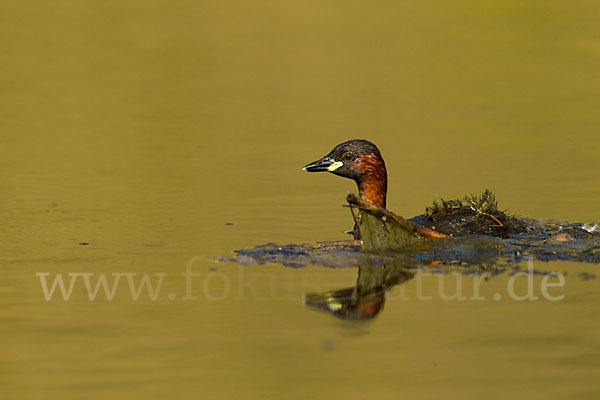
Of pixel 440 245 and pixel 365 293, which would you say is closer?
pixel 365 293

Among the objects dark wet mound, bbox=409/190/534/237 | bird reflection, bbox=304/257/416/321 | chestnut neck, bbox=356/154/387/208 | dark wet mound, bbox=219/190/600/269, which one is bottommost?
bird reflection, bbox=304/257/416/321

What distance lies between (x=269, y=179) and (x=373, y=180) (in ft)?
→ 9.69

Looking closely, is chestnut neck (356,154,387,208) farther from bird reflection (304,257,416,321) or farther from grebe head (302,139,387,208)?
bird reflection (304,257,416,321)

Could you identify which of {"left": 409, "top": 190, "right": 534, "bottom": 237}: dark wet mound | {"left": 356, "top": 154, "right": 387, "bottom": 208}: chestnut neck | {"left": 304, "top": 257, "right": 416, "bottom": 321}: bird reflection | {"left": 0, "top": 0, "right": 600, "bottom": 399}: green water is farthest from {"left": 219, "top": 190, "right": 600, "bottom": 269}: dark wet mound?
{"left": 356, "top": 154, "right": 387, "bottom": 208}: chestnut neck

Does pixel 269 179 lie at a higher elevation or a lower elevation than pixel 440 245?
higher

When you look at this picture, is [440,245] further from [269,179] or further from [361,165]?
[269,179]

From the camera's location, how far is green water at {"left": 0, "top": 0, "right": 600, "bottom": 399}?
6.20 metres

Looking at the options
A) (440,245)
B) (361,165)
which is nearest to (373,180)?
(361,165)

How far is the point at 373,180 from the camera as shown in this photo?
10273 millimetres

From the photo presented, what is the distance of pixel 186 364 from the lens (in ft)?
20.4

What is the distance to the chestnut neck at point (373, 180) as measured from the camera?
10219 millimetres

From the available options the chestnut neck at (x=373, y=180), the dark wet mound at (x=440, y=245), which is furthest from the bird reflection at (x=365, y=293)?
the chestnut neck at (x=373, y=180)

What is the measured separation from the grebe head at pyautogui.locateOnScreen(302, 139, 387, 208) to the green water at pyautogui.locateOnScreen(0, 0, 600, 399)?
1.92ft

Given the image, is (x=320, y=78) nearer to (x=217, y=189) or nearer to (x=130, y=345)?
(x=217, y=189)
